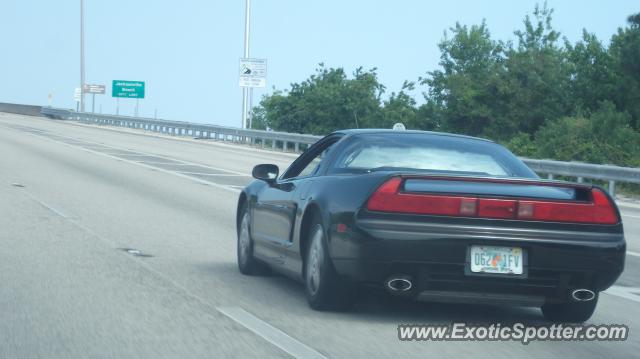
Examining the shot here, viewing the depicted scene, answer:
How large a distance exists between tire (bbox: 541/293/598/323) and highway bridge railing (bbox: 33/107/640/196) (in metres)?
15.9

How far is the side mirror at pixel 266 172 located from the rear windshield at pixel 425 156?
3.38ft

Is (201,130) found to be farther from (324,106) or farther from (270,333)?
(270,333)

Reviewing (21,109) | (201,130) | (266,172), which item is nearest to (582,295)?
(266,172)

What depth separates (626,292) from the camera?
35.0 feet

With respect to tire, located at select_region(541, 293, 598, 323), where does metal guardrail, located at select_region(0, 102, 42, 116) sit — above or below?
below

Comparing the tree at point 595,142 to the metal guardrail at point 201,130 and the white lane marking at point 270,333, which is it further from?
the white lane marking at point 270,333

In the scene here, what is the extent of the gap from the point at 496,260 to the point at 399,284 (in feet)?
2.03

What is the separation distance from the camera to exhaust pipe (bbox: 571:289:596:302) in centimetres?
789

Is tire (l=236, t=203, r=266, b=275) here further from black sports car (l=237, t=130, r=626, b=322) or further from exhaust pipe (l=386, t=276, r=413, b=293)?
exhaust pipe (l=386, t=276, r=413, b=293)

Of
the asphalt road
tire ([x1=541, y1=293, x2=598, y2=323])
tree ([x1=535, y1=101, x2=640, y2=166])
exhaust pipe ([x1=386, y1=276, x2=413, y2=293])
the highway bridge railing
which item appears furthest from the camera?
tree ([x1=535, y1=101, x2=640, y2=166])

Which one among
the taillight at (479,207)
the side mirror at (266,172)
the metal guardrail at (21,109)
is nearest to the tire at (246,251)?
the side mirror at (266,172)

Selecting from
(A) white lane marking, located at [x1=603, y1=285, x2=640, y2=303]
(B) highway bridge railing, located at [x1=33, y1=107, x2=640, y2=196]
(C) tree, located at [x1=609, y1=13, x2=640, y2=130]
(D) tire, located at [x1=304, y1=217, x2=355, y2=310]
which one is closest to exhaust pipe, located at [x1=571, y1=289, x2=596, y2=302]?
(D) tire, located at [x1=304, y1=217, x2=355, y2=310]

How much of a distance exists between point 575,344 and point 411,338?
3.30ft

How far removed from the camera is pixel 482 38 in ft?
265
